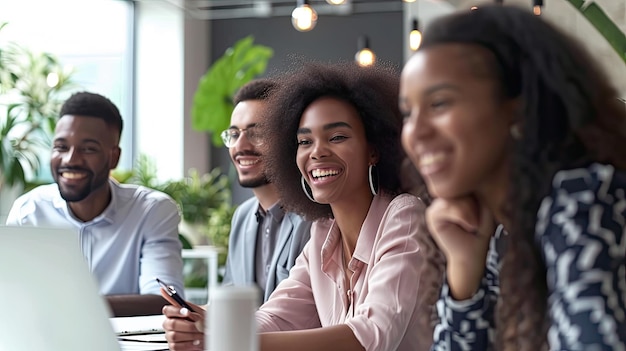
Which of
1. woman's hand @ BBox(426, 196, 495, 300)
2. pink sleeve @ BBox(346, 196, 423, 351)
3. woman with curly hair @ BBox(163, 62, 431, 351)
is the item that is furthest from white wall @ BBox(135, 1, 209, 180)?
woman's hand @ BBox(426, 196, 495, 300)

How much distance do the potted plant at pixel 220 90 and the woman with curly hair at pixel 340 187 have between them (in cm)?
562

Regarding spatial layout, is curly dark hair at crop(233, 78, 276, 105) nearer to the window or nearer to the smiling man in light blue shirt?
the smiling man in light blue shirt

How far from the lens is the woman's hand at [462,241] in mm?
1374

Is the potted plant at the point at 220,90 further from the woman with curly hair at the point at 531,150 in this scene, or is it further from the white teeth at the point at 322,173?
the woman with curly hair at the point at 531,150

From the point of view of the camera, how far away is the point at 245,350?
1.17 meters

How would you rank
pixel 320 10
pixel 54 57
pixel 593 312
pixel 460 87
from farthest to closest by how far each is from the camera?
1. pixel 320 10
2. pixel 54 57
3. pixel 460 87
4. pixel 593 312

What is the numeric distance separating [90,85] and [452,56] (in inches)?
261

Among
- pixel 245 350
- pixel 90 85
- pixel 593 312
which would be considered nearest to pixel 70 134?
pixel 245 350

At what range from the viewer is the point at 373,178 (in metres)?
2.39

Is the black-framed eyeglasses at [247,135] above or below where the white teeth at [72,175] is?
above

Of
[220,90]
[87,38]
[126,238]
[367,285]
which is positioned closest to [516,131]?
[367,285]

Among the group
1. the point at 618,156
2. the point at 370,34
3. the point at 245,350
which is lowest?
the point at 245,350

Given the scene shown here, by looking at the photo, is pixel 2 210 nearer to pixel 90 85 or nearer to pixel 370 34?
pixel 90 85

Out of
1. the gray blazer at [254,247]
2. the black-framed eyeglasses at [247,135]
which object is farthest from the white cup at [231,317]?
the black-framed eyeglasses at [247,135]
